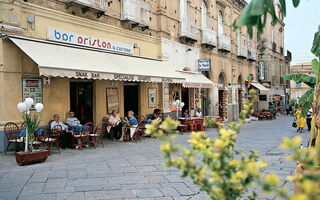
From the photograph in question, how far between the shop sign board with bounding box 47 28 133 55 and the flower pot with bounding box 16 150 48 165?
13.8 feet

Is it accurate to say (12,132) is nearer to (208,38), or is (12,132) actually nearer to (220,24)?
(208,38)

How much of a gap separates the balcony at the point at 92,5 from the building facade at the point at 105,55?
0.04 metres

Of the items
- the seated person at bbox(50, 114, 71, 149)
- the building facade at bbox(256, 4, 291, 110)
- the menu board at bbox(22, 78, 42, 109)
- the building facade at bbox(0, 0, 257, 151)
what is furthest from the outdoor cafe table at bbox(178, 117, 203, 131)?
the building facade at bbox(256, 4, 291, 110)

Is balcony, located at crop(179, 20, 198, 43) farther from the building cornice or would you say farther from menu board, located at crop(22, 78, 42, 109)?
menu board, located at crop(22, 78, 42, 109)

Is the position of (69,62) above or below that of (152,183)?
above

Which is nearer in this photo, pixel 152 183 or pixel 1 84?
pixel 152 183

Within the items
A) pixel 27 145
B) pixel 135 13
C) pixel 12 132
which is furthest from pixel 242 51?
pixel 27 145

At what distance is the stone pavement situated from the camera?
14.9 feet

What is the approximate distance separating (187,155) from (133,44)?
11302mm

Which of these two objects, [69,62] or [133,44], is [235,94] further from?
[69,62]

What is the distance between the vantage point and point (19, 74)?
27.5 ft

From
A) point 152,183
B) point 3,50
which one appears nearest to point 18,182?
point 152,183

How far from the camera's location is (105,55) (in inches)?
418

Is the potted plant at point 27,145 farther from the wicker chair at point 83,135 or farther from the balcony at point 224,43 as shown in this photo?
the balcony at point 224,43
